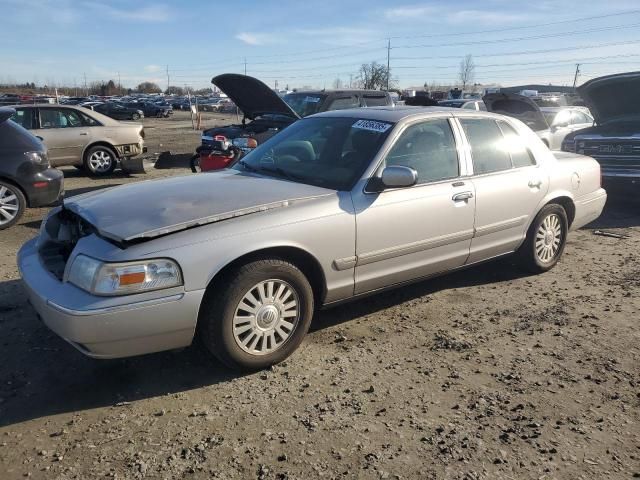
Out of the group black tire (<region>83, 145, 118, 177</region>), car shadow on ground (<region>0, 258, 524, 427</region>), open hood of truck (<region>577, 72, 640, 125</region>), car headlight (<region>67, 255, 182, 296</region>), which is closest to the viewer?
car headlight (<region>67, 255, 182, 296</region>)

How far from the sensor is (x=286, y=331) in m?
3.60

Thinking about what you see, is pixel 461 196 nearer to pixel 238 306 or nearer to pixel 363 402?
pixel 363 402

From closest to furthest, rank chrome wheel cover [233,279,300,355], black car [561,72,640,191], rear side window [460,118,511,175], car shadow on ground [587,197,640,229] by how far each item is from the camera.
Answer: chrome wheel cover [233,279,300,355], rear side window [460,118,511,175], car shadow on ground [587,197,640,229], black car [561,72,640,191]

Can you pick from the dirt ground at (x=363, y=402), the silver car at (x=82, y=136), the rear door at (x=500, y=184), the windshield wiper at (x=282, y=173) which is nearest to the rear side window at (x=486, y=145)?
the rear door at (x=500, y=184)

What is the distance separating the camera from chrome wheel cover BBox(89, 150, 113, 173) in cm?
1104

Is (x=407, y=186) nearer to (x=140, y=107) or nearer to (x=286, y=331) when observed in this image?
(x=286, y=331)

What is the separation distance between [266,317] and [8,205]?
516cm

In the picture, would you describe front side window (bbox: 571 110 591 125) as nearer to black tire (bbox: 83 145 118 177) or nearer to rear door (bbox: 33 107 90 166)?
black tire (bbox: 83 145 118 177)

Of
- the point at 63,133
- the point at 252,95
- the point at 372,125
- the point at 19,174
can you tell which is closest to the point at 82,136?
the point at 63,133

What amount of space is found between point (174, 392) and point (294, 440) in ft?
2.88

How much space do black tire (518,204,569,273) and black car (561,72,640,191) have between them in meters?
3.69

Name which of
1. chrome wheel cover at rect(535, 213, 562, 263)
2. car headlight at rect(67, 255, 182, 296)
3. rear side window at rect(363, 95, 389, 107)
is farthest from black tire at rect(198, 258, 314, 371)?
rear side window at rect(363, 95, 389, 107)

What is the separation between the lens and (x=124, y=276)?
2.96 meters

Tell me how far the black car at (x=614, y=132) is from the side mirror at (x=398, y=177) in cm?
615
